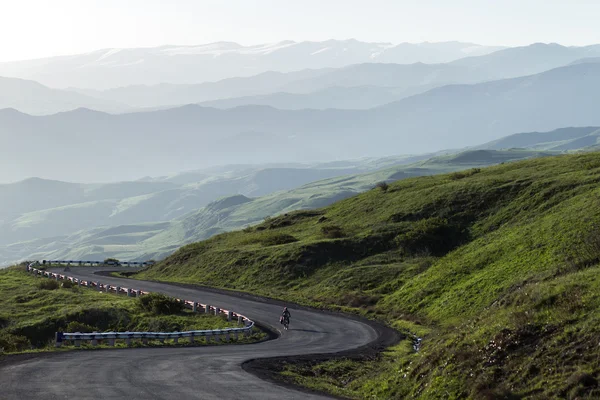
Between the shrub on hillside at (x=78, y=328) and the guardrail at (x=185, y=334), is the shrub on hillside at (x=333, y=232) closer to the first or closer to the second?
the guardrail at (x=185, y=334)

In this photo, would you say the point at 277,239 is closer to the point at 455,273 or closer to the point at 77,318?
the point at 455,273

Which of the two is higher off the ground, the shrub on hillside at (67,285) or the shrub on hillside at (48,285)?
the shrub on hillside at (48,285)

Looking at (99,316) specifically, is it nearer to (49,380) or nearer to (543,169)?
(49,380)

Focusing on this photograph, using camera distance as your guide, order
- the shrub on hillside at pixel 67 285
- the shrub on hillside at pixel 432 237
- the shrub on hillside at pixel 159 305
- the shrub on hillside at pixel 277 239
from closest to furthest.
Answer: the shrub on hillside at pixel 159 305, the shrub on hillside at pixel 432 237, the shrub on hillside at pixel 67 285, the shrub on hillside at pixel 277 239

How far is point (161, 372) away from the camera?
31.1 meters

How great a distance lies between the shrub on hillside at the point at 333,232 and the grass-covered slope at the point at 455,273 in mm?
270

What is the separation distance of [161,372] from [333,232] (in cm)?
5458

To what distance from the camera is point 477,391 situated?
24203mm

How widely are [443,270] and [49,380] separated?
1509 inches

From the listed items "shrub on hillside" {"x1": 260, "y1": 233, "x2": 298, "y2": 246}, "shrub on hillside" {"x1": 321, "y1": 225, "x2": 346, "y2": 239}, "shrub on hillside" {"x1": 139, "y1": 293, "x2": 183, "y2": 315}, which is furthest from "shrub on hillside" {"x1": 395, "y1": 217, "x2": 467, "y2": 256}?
"shrub on hillside" {"x1": 139, "y1": 293, "x2": 183, "y2": 315}

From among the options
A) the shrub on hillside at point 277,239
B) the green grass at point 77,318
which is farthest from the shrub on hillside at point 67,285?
the shrub on hillside at point 277,239

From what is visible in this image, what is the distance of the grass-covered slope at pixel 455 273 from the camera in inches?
993

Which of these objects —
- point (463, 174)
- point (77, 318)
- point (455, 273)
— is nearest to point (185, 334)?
point (77, 318)

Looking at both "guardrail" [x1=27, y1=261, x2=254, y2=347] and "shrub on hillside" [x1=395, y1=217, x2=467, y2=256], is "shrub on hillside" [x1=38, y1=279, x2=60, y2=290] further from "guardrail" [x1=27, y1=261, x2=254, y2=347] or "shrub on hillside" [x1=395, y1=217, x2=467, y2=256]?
"shrub on hillside" [x1=395, y1=217, x2=467, y2=256]
